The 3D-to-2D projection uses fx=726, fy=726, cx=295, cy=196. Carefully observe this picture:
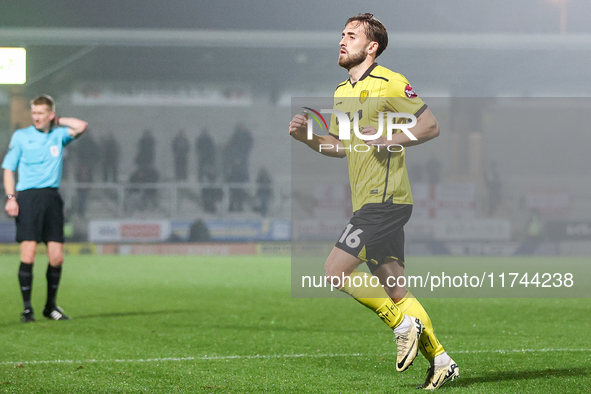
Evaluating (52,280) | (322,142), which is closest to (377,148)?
(322,142)

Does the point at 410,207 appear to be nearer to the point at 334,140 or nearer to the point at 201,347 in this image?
the point at 334,140

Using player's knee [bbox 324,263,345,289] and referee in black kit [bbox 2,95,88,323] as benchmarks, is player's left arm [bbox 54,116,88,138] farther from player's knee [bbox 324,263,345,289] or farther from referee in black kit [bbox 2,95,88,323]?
player's knee [bbox 324,263,345,289]

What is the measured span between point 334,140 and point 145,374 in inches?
61.2

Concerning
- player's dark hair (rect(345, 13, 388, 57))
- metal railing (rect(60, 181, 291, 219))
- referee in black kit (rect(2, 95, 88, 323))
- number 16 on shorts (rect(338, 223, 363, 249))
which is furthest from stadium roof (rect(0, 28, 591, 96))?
number 16 on shorts (rect(338, 223, 363, 249))

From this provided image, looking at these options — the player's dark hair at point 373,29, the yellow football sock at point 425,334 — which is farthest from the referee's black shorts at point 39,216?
the yellow football sock at point 425,334

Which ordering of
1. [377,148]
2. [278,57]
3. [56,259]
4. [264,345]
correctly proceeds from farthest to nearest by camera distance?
[278,57] < [56,259] < [264,345] < [377,148]

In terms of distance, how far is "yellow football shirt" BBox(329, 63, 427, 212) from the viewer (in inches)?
131

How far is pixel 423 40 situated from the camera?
26.7 m

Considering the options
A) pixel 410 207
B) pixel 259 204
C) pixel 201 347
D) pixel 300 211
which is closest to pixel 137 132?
pixel 259 204

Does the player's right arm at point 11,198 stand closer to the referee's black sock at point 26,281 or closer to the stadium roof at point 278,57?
the referee's black sock at point 26,281

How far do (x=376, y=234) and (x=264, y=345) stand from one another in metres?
1.91

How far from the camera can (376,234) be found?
327cm

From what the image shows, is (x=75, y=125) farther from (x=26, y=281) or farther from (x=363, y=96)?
(x=363, y=96)

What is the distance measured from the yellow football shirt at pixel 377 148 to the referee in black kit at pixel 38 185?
3.17m
